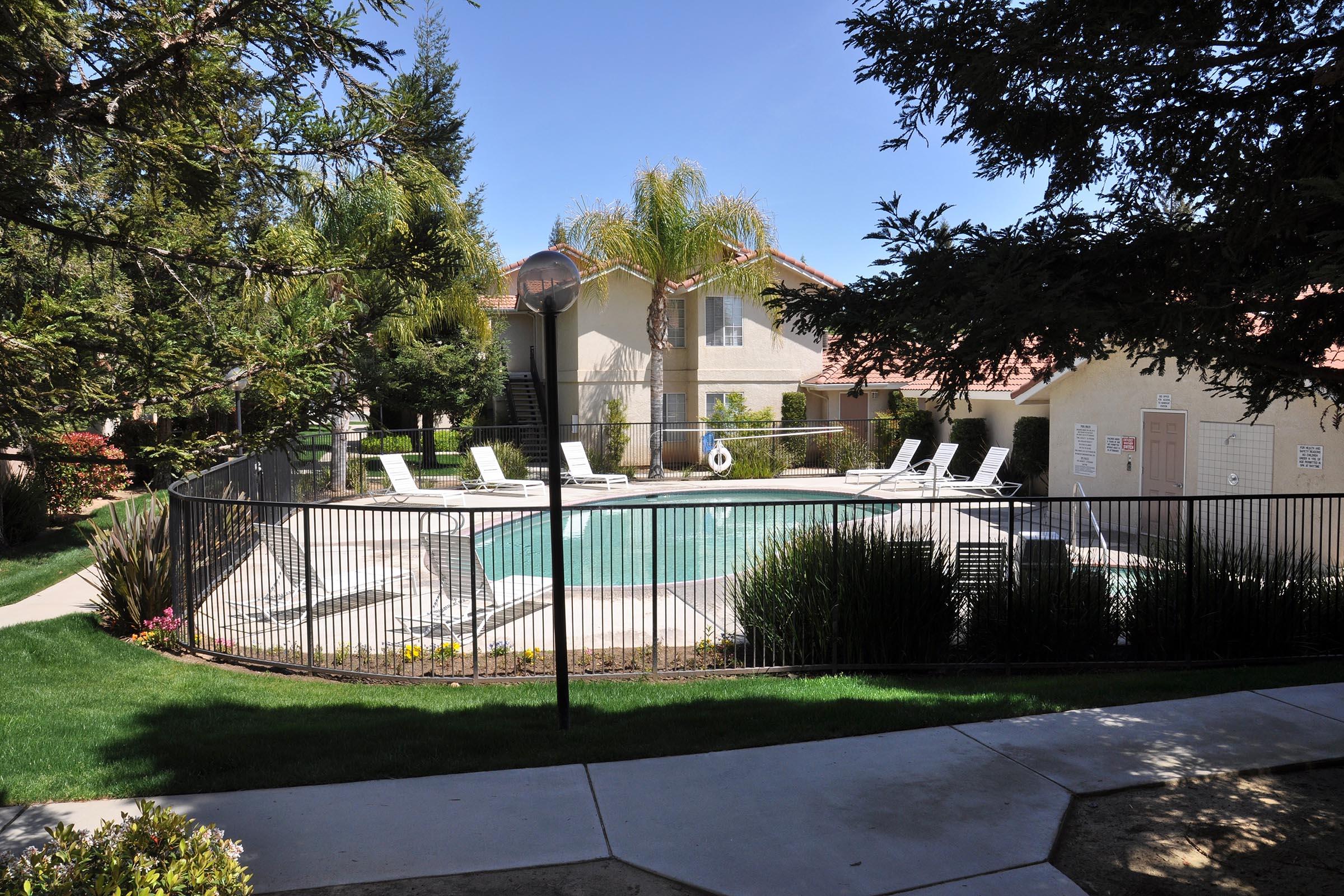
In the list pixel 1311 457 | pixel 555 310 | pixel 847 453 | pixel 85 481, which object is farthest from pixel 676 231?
pixel 555 310

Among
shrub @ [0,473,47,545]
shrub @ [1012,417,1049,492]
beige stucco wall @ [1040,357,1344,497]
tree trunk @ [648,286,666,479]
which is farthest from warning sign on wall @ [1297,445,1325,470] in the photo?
shrub @ [0,473,47,545]

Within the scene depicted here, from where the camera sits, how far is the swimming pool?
11.9 m

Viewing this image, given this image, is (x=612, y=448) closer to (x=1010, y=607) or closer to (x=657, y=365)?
(x=657, y=365)

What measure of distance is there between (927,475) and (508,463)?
38.1ft

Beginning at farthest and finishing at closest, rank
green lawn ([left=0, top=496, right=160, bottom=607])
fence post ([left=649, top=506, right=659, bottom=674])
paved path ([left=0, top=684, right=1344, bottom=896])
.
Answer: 1. green lawn ([left=0, top=496, right=160, bottom=607])
2. fence post ([left=649, top=506, right=659, bottom=674])
3. paved path ([left=0, top=684, right=1344, bottom=896])

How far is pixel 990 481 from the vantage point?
72.1 ft

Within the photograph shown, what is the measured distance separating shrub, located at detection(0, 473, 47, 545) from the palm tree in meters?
16.4

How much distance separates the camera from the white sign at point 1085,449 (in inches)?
788

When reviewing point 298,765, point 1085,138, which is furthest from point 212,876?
point 1085,138

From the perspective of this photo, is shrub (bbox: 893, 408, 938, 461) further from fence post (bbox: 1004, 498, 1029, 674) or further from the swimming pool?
fence post (bbox: 1004, 498, 1029, 674)

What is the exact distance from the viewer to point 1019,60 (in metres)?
5.30

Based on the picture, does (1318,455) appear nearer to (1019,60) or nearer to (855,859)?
(1019,60)

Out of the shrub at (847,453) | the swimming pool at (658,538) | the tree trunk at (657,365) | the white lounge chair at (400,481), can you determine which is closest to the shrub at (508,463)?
the white lounge chair at (400,481)

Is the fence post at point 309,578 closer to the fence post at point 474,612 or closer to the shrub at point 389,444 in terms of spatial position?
the fence post at point 474,612
